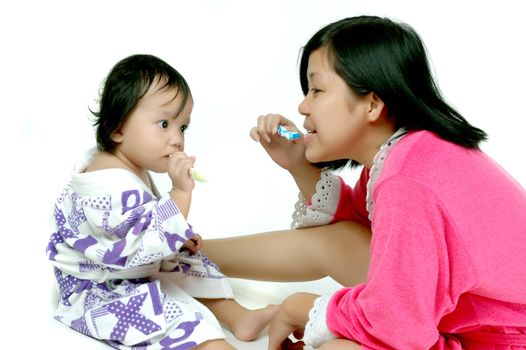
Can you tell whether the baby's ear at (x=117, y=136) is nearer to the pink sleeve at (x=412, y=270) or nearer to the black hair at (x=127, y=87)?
the black hair at (x=127, y=87)

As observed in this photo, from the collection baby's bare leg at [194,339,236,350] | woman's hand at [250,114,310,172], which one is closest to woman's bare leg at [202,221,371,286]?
woman's hand at [250,114,310,172]

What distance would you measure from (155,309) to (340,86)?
46 cm

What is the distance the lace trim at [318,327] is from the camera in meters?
1.27

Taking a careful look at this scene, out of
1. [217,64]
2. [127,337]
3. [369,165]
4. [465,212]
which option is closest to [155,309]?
[127,337]

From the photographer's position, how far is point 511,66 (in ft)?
7.02

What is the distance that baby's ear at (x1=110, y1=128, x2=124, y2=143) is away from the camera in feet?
4.91

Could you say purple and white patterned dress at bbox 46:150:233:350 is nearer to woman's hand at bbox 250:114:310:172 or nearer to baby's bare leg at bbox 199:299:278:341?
baby's bare leg at bbox 199:299:278:341

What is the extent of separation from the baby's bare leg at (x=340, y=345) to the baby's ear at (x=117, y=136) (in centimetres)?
51

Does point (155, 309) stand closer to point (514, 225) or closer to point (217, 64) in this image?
point (514, 225)

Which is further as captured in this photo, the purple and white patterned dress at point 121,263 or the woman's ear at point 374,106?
the purple and white patterned dress at point 121,263

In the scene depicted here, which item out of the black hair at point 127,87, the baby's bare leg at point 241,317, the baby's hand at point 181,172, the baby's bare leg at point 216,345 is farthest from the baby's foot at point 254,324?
the black hair at point 127,87

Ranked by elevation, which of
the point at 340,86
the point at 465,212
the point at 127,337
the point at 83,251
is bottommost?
the point at 127,337

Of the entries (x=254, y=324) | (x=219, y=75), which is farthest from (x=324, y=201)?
(x=219, y=75)

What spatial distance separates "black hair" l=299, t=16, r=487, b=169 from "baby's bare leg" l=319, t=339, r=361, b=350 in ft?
1.04
